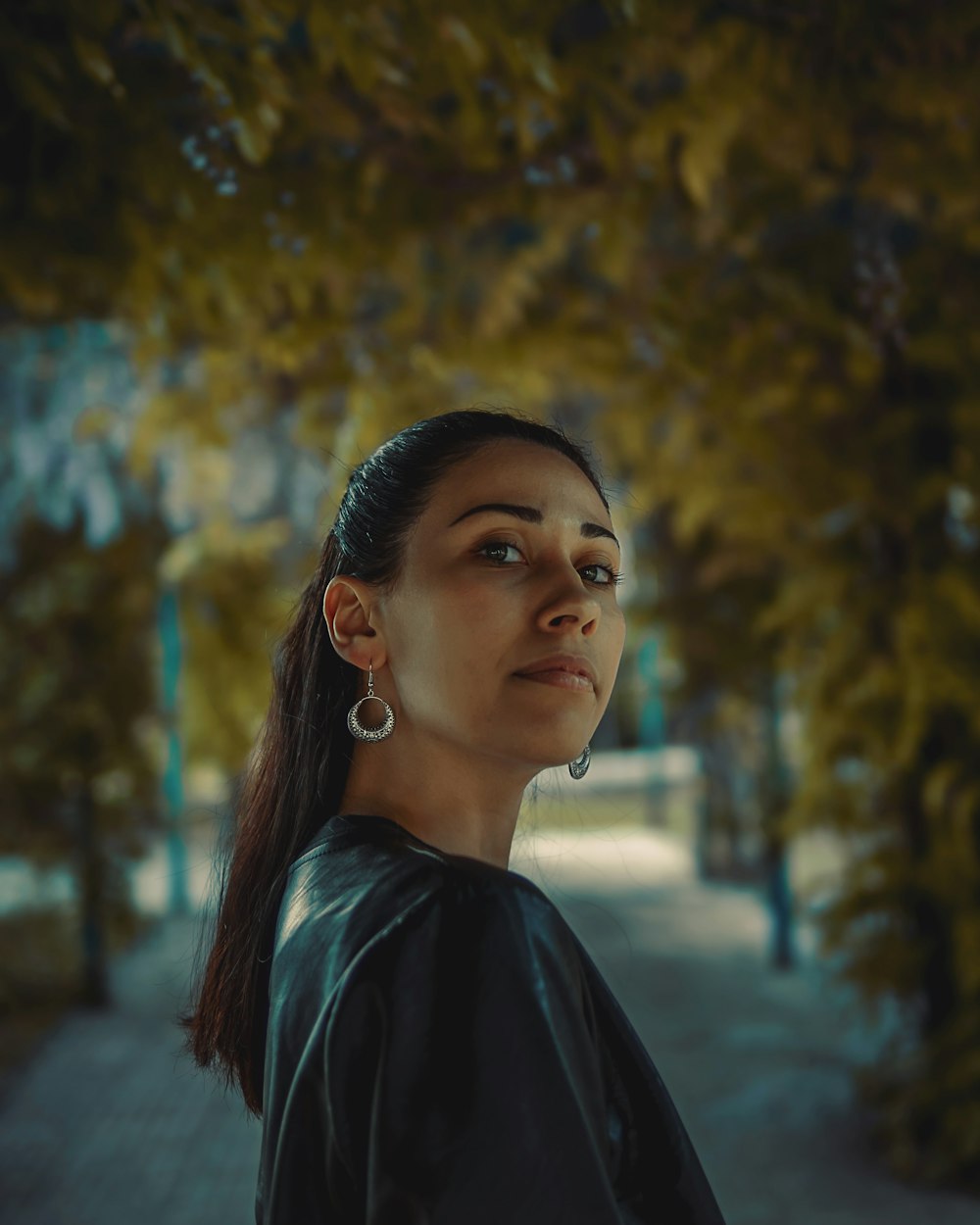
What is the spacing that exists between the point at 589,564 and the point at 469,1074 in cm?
51

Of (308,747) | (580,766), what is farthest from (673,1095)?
(308,747)

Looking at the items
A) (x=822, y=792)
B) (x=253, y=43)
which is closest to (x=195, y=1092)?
(x=822, y=792)

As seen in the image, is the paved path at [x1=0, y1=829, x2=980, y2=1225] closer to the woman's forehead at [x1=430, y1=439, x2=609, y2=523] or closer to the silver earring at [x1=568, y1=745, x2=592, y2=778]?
the silver earring at [x1=568, y1=745, x2=592, y2=778]

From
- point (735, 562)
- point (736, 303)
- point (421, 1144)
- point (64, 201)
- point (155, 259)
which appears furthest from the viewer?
point (735, 562)

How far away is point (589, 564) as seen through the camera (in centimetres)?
120

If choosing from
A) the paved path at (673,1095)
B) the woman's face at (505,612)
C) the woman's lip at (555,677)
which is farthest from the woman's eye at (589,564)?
the paved path at (673,1095)

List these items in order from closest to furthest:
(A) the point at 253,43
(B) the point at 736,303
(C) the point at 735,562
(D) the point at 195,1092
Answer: (A) the point at 253,43
(B) the point at 736,303
(D) the point at 195,1092
(C) the point at 735,562

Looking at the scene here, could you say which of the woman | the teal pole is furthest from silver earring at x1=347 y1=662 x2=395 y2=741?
the teal pole

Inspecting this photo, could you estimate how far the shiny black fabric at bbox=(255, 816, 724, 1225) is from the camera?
2.85 feet

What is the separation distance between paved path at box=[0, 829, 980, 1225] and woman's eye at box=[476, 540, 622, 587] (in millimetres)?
1662

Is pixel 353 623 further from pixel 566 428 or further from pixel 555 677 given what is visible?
pixel 566 428

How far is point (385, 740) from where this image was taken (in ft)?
3.87

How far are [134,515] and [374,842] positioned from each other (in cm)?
665

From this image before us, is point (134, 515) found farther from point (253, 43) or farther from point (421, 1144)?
point (421, 1144)
